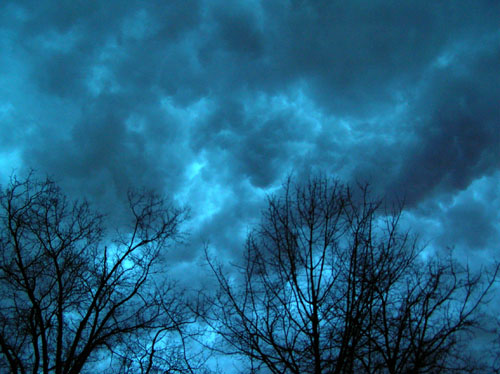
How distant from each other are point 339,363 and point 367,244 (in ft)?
7.48

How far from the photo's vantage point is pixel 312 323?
21.4 ft

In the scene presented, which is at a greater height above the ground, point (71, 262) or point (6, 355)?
point (71, 262)

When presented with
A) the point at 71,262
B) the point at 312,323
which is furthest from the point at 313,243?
the point at 71,262

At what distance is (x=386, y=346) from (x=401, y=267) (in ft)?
5.40

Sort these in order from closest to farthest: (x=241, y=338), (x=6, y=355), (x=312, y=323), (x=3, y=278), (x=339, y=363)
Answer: (x=339, y=363) → (x=312, y=323) → (x=241, y=338) → (x=6, y=355) → (x=3, y=278)

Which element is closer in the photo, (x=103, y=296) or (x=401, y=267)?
(x=401, y=267)

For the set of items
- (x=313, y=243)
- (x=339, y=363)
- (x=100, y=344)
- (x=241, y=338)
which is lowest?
(x=339, y=363)

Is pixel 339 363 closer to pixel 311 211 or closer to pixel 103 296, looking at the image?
pixel 311 211

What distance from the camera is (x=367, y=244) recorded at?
6879 millimetres

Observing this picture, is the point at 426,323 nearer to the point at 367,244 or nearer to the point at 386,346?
the point at 386,346

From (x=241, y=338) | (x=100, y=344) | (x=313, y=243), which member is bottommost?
(x=241, y=338)

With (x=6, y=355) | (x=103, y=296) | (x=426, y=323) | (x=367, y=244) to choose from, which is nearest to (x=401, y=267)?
(x=367, y=244)

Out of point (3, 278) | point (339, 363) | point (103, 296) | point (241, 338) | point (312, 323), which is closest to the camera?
point (339, 363)

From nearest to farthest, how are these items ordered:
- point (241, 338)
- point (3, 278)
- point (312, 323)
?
point (312, 323)
point (241, 338)
point (3, 278)
